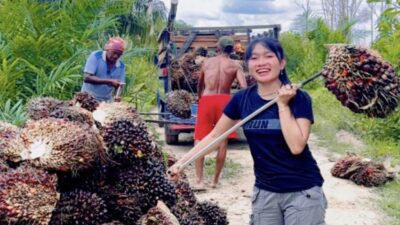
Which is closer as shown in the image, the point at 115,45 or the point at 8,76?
the point at 8,76

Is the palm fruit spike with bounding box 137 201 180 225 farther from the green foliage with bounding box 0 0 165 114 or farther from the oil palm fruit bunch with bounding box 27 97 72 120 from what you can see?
the green foliage with bounding box 0 0 165 114

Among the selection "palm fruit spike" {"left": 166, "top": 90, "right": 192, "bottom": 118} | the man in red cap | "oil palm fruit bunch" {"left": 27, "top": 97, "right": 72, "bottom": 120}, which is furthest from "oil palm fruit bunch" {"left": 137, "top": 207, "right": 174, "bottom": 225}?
"palm fruit spike" {"left": 166, "top": 90, "right": 192, "bottom": 118}

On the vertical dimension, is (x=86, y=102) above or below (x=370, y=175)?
above

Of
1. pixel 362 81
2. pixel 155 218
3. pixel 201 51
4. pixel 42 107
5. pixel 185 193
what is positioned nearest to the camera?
pixel 362 81

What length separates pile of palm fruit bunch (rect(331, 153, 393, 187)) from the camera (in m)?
6.68

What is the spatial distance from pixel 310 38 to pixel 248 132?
15.5 meters

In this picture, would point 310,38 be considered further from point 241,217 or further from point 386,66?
point 386,66

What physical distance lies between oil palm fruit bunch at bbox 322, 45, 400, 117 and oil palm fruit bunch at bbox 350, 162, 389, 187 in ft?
13.5

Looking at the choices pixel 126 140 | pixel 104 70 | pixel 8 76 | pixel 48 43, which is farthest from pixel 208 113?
pixel 126 140

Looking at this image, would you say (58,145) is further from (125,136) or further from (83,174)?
(125,136)

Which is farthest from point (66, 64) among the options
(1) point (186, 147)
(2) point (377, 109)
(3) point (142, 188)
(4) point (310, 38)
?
(4) point (310, 38)

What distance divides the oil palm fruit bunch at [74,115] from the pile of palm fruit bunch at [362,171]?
→ 427 cm

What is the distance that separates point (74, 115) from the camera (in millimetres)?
3188

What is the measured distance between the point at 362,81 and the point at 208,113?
4.00 metres
